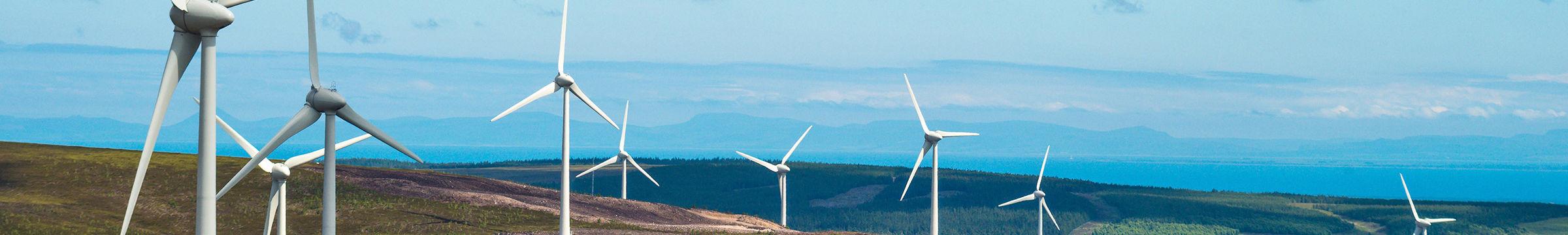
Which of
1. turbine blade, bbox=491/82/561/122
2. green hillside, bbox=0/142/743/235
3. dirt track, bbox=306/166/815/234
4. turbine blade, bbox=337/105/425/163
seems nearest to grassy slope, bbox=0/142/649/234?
green hillside, bbox=0/142/743/235

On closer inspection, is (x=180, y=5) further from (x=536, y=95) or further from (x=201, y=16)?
(x=536, y=95)


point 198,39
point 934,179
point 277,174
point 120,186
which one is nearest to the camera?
point 198,39

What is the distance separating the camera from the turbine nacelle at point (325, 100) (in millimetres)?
42031

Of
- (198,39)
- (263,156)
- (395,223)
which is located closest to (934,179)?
(395,223)

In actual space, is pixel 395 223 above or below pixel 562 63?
below

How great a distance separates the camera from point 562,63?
70562 millimetres

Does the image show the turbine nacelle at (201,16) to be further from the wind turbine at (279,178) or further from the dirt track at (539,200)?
the dirt track at (539,200)

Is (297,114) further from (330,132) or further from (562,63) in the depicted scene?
(562,63)

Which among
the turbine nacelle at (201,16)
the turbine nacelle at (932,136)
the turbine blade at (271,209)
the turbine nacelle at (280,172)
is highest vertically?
the turbine nacelle at (201,16)

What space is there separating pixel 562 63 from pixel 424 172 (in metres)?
66.2

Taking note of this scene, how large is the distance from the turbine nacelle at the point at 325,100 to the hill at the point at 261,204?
43135mm

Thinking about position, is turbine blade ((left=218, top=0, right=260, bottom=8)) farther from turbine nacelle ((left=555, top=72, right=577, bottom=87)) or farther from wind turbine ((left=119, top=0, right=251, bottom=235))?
turbine nacelle ((left=555, top=72, right=577, bottom=87))

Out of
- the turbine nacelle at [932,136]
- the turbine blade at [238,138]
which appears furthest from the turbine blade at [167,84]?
the turbine nacelle at [932,136]

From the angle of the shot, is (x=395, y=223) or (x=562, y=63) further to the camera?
(x=395, y=223)
